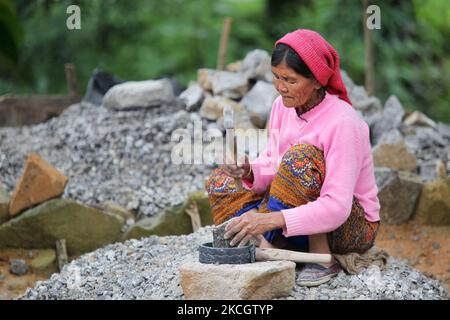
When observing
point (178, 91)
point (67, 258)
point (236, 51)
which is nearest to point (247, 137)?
point (178, 91)

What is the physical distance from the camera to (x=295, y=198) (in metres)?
2.64

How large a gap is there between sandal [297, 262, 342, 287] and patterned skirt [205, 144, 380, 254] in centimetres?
12

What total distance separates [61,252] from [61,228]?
0.49 feet

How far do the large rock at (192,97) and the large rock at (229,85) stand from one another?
0.14 meters

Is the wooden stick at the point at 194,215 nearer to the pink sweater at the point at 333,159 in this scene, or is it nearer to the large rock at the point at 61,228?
the large rock at the point at 61,228

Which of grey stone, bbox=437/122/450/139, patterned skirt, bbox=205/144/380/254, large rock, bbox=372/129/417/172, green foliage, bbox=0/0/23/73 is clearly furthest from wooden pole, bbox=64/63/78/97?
green foliage, bbox=0/0/23/73

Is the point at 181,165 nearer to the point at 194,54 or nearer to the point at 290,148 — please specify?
the point at 290,148

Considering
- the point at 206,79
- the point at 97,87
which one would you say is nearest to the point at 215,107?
the point at 206,79

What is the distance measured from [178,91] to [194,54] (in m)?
2.95

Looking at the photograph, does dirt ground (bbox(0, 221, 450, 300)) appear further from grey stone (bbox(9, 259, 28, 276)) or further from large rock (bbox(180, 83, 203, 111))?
large rock (bbox(180, 83, 203, 111))

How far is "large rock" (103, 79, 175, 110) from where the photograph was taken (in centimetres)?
598

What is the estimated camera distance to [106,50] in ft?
31.1

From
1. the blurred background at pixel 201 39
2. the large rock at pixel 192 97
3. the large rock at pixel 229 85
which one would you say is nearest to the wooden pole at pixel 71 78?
the large rock at pixel 192 97

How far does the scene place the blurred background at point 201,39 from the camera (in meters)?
8.84
